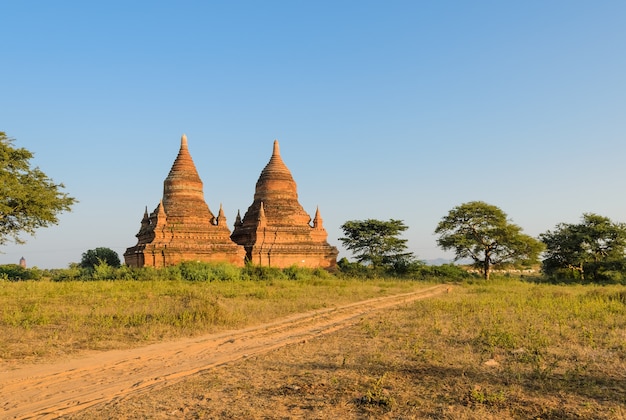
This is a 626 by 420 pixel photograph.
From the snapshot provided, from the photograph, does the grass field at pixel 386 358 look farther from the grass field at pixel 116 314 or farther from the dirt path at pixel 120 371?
the dirt path at pixel 120 371

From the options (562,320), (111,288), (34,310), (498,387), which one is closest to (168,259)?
(111,288)

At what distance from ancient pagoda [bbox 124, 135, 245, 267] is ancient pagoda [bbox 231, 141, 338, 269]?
6.38 ft

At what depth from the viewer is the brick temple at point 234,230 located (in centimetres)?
2652

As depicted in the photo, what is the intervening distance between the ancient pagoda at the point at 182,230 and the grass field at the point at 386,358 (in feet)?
40.5

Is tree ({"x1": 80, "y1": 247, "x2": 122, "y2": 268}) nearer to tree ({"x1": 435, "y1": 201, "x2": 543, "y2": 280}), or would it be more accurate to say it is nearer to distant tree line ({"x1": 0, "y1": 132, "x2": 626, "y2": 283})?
distant tree line ({"x1": 0, "y1": 132, "x2": 626, "y2": 283})

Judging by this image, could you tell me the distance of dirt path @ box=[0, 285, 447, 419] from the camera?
17.1 feet

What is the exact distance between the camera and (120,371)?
6492 millimetres

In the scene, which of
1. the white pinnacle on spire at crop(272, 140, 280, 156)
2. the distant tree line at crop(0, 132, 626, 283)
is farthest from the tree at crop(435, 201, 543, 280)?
the white pinnacle on spire at crop(272, 140, 280, 156)

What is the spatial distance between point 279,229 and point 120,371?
2349 centimetres

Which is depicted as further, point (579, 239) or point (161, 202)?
point (579, 239)

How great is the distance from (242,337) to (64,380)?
3463 mm

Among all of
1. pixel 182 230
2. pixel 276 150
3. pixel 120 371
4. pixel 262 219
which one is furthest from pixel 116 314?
pixel 276 150

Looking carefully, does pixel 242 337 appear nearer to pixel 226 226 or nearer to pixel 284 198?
pixel 226 226

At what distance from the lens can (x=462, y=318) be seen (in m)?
11.0
